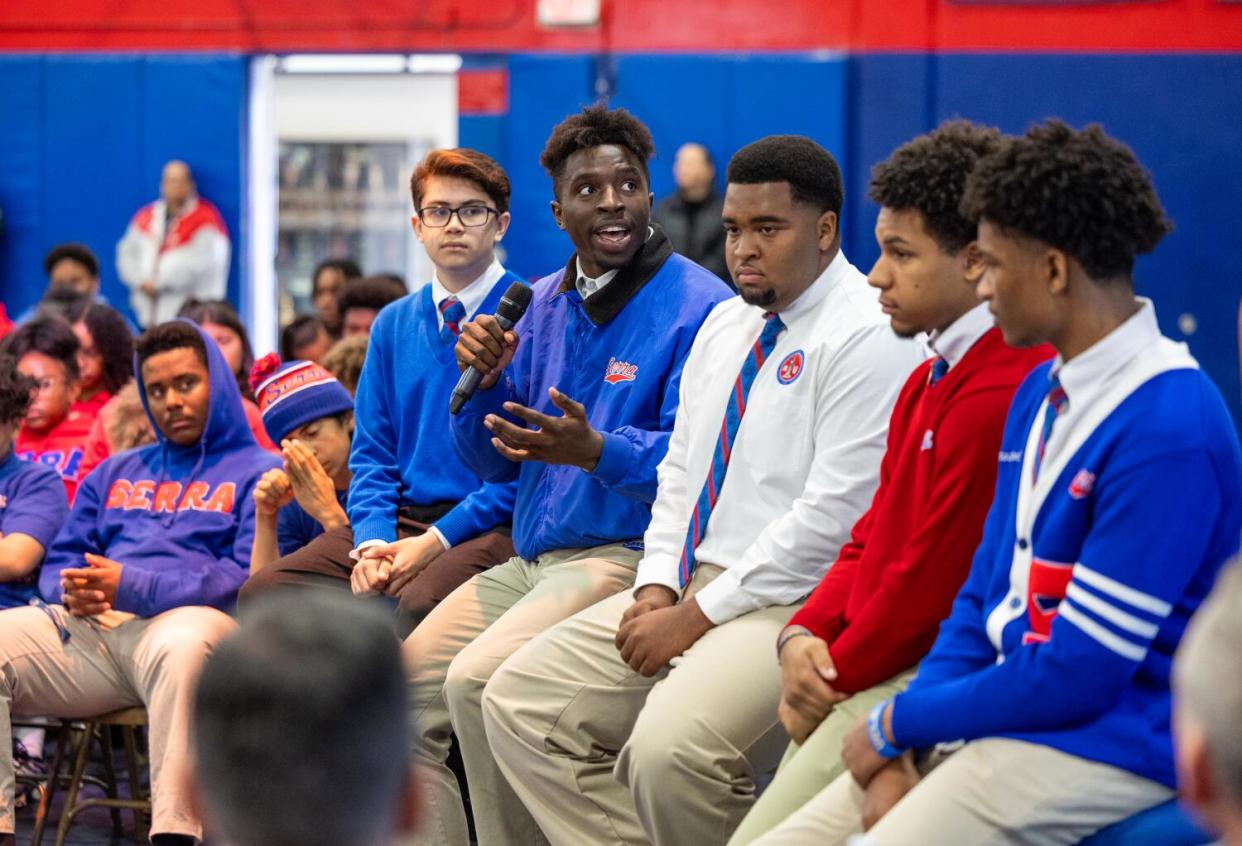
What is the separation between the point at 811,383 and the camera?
2.78 m

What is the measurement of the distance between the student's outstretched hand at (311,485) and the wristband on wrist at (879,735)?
74.7 inches

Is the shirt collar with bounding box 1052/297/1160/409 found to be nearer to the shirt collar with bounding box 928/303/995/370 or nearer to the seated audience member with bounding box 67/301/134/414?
the shirt collar with bounding box 928/303/995/370

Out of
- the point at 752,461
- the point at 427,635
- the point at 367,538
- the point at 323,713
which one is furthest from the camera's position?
the point at 367,538

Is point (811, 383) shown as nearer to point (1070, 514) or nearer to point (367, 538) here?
point (1070, 514)

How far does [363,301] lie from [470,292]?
1.93 metres

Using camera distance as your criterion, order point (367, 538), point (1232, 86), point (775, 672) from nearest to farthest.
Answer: point (775, 672), point (367, 538), point (1232, 86)

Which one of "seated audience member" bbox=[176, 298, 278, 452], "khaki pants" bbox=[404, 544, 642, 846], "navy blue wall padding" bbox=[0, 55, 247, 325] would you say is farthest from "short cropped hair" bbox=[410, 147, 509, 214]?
"navy blue wall padding" bbox=[0, 55, 247, 325]

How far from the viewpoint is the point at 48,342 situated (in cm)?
492

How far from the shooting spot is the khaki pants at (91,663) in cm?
351

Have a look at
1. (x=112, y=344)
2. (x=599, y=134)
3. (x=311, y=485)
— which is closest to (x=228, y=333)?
(x=112, y=344)

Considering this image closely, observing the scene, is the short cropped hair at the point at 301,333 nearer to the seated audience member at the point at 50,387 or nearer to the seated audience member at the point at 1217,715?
the seated audience member at the point at 50,387

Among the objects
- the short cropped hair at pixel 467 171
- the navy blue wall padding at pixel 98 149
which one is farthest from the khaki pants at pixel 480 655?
the navy blue wall padding at pixel 98 149

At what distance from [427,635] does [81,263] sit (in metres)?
5.33

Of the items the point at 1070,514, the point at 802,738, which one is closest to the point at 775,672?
the point at 802,738
